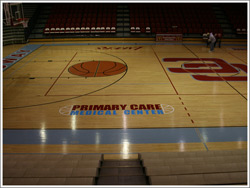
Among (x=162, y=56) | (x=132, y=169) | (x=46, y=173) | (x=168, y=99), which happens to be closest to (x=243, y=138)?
(x=168, y=99)

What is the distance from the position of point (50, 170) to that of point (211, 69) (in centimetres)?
979

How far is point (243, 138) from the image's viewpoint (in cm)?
565

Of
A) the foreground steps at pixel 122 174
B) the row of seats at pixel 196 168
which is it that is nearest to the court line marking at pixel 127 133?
the row of seats at pixel 196 168

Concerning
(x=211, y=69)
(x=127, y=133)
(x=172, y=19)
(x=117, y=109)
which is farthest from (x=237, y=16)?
(x=127, y=133)

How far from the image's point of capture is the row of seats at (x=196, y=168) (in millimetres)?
3100

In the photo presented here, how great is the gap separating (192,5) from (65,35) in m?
12.3

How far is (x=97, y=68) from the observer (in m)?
11.7

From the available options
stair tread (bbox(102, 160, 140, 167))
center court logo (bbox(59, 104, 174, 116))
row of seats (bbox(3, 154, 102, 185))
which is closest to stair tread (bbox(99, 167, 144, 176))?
row of seats (bbox(3, 154, 102, 185))

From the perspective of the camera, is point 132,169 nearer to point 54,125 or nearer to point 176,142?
point 176,142

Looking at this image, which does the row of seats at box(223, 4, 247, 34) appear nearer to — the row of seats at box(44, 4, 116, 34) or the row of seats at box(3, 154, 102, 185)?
the row of seats at box(44, 4, 116, 34)

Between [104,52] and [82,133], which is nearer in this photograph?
[82,133]

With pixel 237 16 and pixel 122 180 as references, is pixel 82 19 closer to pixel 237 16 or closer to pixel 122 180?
pixel 237 16

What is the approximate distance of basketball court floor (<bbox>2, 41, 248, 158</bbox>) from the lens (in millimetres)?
5571

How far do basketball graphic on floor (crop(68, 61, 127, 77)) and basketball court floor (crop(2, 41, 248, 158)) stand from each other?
1.8 inches
